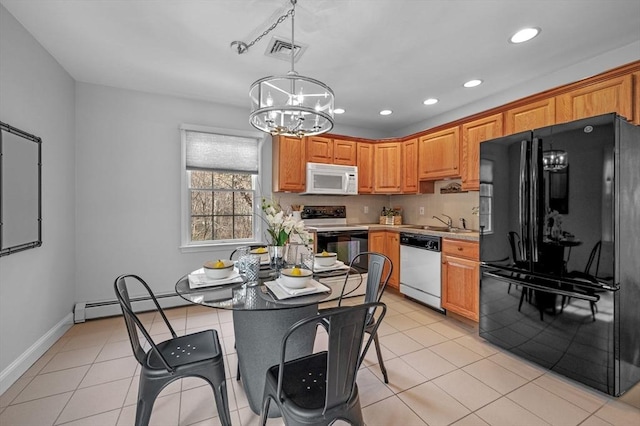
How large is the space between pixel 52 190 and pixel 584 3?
4.55 metres

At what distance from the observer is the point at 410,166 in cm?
421

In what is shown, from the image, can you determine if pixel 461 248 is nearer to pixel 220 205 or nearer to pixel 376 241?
pixel 376 241

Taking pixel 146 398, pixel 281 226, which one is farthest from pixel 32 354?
pixel 281 226

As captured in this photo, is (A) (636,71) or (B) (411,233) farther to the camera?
(B) (411,233)

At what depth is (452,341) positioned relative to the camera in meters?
2.74

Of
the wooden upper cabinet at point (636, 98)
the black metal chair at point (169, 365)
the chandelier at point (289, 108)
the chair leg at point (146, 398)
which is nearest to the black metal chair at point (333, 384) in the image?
the black metal chair at point (169, 365)

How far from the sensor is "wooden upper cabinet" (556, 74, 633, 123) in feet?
7.04

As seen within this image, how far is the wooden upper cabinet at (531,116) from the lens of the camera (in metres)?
2.61

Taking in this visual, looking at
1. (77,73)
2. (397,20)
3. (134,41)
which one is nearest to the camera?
(397,20)

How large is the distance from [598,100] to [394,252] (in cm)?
257

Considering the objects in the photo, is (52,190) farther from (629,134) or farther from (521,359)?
(629,134)

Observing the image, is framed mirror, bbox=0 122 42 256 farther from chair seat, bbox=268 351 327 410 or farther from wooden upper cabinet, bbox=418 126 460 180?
wooden upper cabinet, bbox=418 126 460 180

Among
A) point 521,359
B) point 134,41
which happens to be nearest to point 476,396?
point 521,359

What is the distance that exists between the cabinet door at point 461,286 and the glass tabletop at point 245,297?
202 cm
